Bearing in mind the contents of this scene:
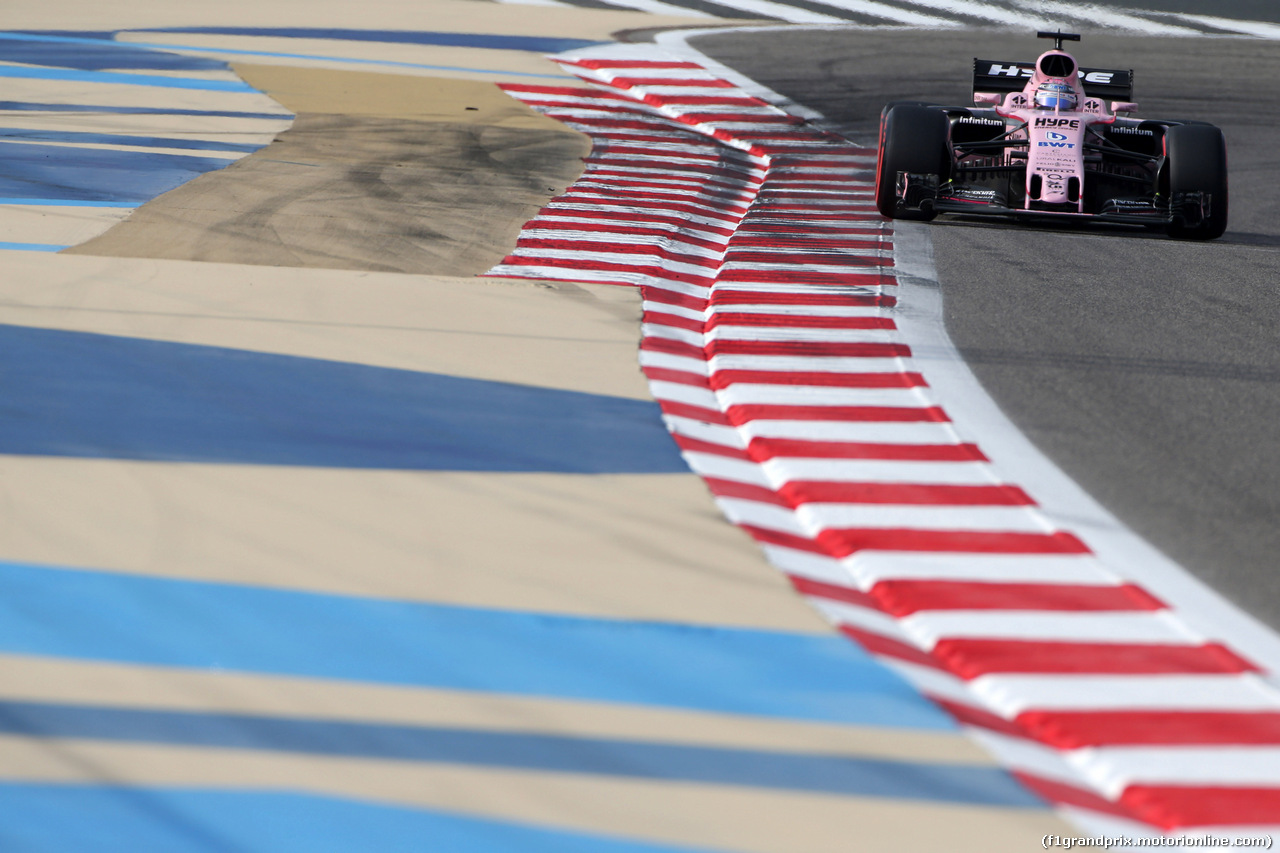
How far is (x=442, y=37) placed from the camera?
51.3 feet

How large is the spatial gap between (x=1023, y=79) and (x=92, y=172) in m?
6.26

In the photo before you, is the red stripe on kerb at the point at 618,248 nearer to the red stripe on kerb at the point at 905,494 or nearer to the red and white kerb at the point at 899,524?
the red and white kerb at the point at 899,524

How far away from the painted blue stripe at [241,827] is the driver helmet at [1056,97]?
660cm

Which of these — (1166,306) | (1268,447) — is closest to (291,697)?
(1268,447)

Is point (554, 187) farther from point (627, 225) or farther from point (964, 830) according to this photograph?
point (964, 830)

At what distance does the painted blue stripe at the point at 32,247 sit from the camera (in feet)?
21.8

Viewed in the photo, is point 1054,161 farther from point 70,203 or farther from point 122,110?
point 122,110

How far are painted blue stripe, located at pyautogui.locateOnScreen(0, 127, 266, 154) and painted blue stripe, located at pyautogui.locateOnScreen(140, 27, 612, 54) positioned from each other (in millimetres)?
5740

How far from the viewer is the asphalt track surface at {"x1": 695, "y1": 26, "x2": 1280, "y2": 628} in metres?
4.05

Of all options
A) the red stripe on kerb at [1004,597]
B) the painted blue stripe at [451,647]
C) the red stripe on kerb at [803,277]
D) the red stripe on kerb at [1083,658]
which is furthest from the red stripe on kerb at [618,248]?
the red stripe on kerb at [1083,658]

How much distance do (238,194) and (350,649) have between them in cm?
563

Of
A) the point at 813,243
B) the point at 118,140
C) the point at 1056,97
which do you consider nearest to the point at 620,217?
the point at 813,243

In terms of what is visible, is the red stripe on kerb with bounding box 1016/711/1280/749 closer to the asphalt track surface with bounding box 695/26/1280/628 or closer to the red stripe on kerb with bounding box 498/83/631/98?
the asphalt track surface with bounding box 695/26/1280/628

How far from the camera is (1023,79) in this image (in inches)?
340
